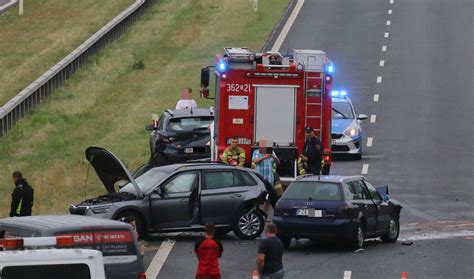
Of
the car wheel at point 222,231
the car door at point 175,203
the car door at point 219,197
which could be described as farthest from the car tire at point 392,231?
the car door at point 175,203

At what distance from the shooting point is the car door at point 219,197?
25984mm

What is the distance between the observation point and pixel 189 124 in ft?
112

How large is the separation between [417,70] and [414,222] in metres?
23.1

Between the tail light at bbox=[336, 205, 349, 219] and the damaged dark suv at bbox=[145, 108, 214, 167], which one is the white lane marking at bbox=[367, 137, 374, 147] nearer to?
the damaged dark suv at bbox=[145, 108, 214, 167]

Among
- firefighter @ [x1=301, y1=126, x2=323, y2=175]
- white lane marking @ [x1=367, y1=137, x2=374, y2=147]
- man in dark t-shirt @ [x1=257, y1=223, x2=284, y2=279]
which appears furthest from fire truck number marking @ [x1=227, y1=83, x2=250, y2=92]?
man in dark t-shirt @ [x1=257, y1=223, x2=284, y2=279]

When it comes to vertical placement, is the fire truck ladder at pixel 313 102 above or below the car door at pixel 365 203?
above

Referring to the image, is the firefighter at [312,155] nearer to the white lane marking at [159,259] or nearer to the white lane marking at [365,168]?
the white lane marking at [159,259]

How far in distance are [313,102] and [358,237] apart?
21.2 ft

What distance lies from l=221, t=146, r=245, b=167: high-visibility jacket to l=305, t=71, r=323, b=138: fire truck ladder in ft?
6.53

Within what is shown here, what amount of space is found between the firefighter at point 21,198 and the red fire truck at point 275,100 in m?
6.59

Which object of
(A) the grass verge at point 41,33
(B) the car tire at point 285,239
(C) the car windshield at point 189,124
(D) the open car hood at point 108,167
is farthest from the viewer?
(A) the grass verge at point 41,33

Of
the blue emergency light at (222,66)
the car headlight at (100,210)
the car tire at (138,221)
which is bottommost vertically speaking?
the car tire at (138,221)

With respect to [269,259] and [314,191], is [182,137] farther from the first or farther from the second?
[269,259]

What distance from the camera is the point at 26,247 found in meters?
13.4
